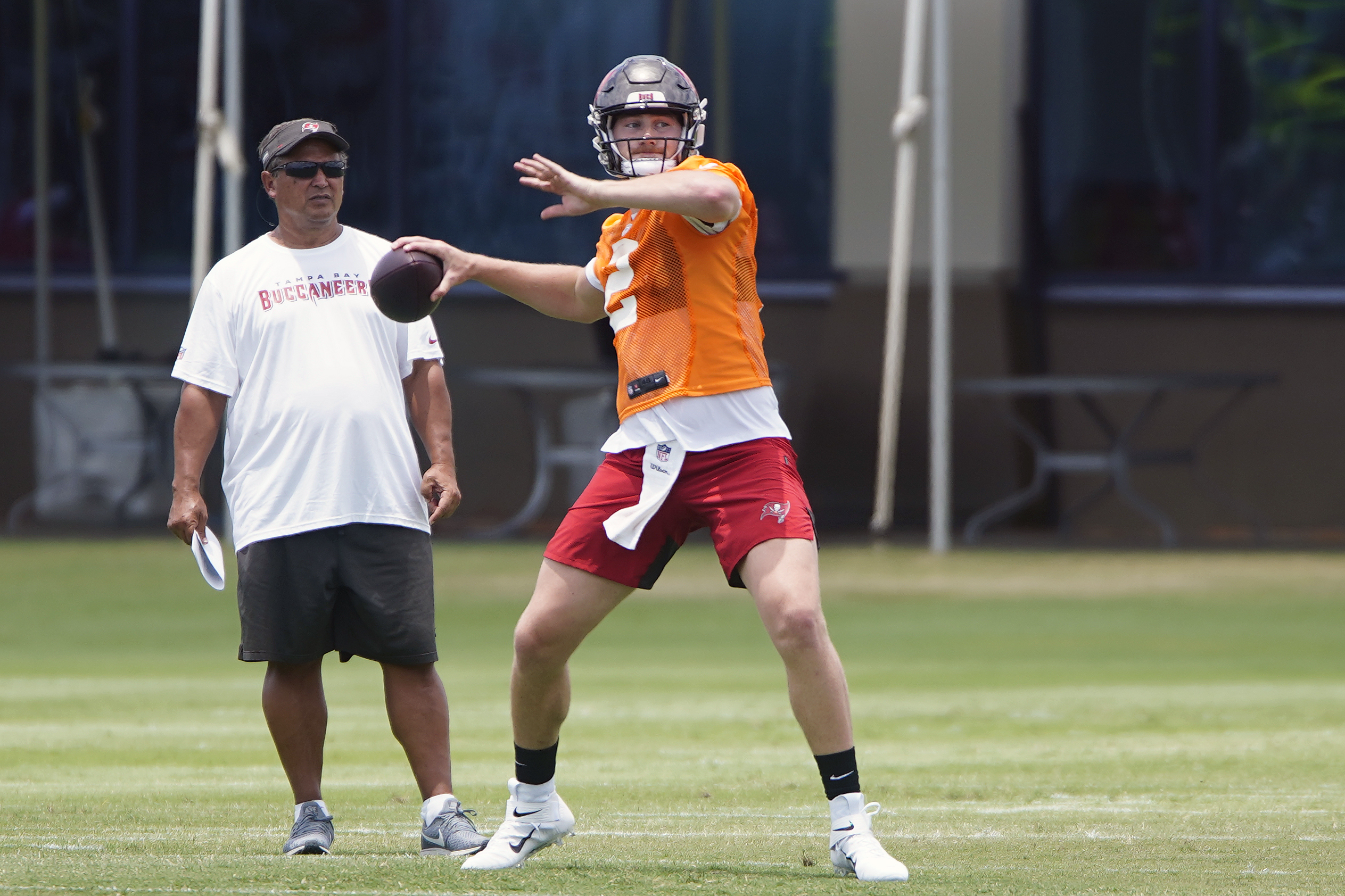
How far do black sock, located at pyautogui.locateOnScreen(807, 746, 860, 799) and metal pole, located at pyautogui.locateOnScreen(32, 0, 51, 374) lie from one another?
419 inches

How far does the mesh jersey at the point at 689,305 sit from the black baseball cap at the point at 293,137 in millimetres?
873

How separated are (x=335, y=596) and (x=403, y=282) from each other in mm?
883

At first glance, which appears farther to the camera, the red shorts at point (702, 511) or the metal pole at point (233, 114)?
the metal pole at point (233, 114)

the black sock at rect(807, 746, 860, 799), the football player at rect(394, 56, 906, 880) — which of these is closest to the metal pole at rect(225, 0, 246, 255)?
the football player at rect(394, 56, 906, 880)

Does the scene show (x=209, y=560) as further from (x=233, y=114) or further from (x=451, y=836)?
(x=233, y=114)

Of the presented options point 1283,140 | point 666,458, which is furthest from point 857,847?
point 1283,140

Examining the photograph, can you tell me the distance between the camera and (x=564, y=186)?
443 centimetres

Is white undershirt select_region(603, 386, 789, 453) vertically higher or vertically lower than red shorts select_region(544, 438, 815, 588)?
higher

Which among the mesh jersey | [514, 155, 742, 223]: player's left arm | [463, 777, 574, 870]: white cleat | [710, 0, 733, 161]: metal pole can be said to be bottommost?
[463, 777, 574, 870]: white cleat

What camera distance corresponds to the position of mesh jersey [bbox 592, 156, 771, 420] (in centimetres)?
477

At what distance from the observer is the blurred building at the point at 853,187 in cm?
1617

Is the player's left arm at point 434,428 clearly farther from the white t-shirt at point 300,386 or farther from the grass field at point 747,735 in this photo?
the grass field at point 747,735

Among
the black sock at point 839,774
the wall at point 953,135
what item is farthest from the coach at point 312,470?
the wall at point 953,135

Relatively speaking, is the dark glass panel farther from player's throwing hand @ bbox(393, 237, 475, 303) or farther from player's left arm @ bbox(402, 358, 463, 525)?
player's throwing hand @ bbox(393, 237, 475, 303)
